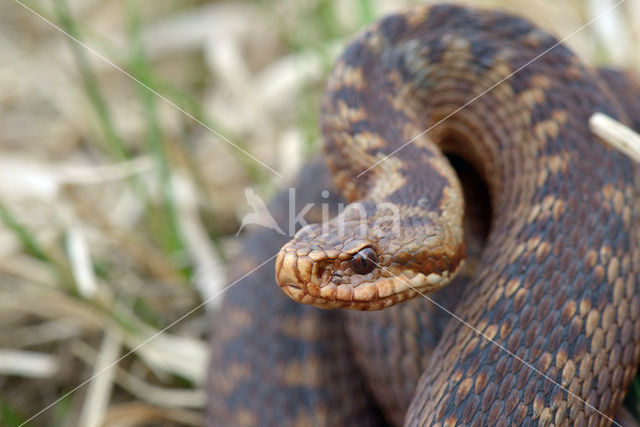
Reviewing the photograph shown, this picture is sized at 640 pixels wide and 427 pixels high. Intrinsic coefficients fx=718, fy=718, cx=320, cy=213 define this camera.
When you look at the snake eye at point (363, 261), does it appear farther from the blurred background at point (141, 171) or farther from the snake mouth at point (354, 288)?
the blurred background at point (141, 171)

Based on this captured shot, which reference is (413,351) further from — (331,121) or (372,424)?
(331,121)

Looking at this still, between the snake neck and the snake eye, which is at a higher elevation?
the snake neck

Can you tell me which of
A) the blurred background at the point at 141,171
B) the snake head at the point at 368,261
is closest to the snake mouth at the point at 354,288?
the snake head at the point at 368,261

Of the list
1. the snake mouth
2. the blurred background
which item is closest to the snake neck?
the snake mouth

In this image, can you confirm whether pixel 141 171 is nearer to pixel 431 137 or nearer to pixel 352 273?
pixel 431 137

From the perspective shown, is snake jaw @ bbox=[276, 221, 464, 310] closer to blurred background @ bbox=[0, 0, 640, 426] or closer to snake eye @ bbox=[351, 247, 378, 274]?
snake eye @ bbox=[351, 247, 378, 274]

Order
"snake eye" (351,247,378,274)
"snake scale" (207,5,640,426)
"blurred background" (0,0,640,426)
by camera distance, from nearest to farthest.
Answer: "snake scale" (207,5,640,426)
"snake eye" (351,247,378,274)
"blurred background" (0,0,640,426)

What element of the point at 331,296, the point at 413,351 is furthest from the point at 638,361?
A: the point at 331,296
